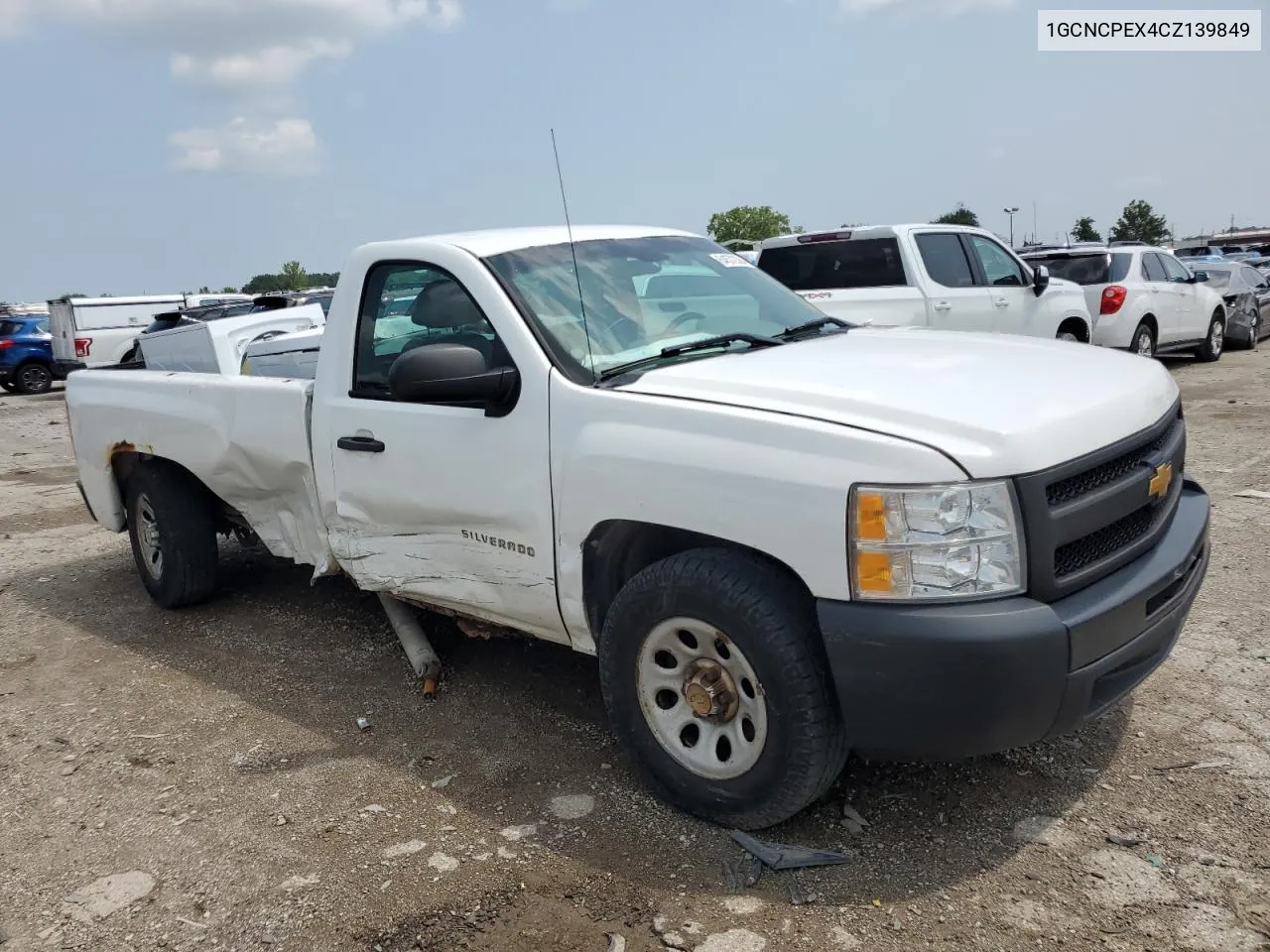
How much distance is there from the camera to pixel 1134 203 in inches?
2950

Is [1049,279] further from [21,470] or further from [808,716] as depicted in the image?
[21,470]

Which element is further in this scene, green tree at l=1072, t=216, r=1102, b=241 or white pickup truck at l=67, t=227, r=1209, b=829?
green tree at l=1072, t=216, r=1102, b=241

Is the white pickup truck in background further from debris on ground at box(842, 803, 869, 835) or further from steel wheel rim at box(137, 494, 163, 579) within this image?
debris on ground at box(842, 803, 869, 835)

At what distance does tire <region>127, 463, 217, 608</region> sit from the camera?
550 centimetres

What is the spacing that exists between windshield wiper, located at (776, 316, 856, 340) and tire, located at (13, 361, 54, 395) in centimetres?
2405

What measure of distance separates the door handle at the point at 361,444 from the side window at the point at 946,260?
6998 millimetres

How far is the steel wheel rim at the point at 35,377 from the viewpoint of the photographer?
23531 mm

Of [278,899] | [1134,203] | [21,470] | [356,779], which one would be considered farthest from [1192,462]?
[1134,203]

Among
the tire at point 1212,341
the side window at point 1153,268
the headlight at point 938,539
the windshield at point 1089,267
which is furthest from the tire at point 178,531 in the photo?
the tire at point 1212,341

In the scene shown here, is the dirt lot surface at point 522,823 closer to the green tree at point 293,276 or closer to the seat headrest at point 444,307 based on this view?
the seat headrest at point 444,307

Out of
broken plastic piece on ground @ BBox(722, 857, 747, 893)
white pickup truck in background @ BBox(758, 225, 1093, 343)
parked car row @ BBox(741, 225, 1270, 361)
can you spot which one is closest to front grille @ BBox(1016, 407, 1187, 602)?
broken plastic piece on ground @ BBox(722, 857, 747, 893)

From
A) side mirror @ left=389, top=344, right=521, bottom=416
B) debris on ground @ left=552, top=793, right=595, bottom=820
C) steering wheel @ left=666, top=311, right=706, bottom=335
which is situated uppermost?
steering wheel @ left=666, top=311, right=706, bottom=335

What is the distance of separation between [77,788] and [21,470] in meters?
9.36

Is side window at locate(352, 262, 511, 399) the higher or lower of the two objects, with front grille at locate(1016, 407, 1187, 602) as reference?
higher
